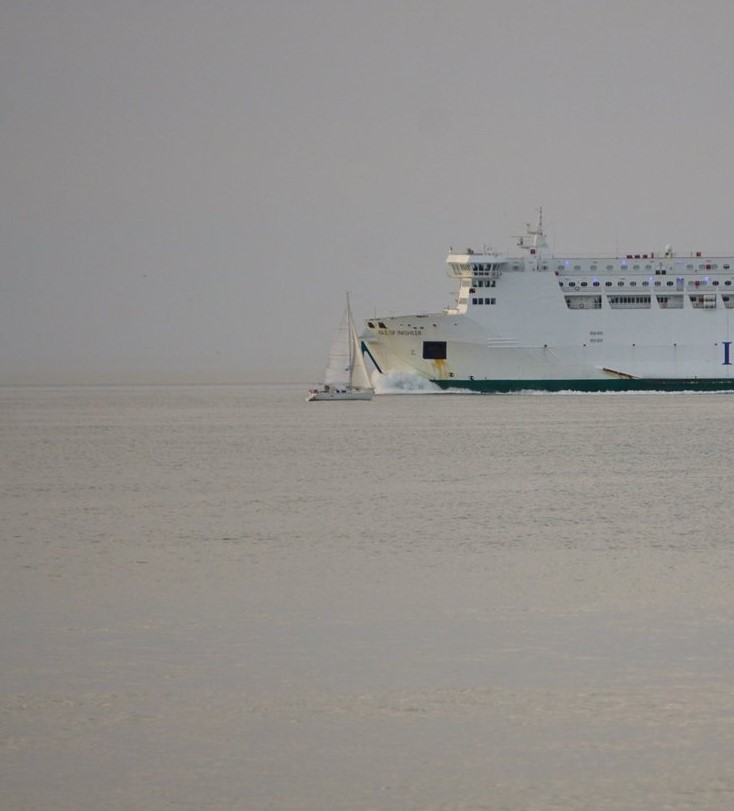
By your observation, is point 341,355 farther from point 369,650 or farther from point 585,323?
point 369,650

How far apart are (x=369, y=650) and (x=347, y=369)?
254 ft

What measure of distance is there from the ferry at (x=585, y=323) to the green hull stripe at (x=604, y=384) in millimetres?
73

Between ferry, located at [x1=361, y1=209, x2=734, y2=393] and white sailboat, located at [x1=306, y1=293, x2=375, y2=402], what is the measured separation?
463 cm

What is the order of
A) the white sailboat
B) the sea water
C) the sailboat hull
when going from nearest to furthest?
the sea water < the white sailboat < the sailboat hull

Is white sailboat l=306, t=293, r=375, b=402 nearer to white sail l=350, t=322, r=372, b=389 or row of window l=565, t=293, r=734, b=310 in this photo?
white sail l=350, t=322, r=372, b=389

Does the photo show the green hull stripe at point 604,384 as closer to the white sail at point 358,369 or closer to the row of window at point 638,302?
the row of window at point 638,302

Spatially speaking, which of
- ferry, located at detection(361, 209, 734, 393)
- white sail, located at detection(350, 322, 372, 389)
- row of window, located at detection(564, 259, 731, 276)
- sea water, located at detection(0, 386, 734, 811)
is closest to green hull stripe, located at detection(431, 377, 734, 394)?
ferry, located at detection(361, 209, 734, 393)

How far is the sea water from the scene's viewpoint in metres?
9.03

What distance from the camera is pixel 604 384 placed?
267ft

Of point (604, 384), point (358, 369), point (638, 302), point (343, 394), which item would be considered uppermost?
point (638, 302)

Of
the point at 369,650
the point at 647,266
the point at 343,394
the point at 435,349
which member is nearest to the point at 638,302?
the point at 647,266

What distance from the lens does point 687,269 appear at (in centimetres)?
7994

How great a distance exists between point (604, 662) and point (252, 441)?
4262 centimetres

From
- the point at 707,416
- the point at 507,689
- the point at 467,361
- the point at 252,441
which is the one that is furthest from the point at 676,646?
the point at 467,361
